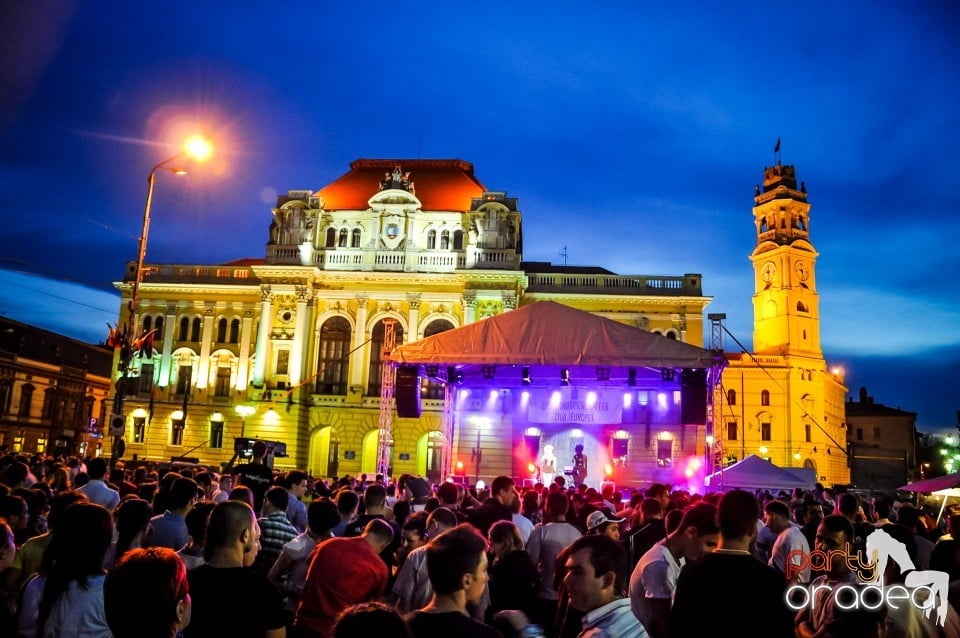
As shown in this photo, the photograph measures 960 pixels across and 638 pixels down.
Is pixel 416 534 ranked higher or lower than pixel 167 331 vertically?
lower

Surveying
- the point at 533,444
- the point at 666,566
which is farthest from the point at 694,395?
the point at 666,566

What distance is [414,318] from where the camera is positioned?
4009 cm

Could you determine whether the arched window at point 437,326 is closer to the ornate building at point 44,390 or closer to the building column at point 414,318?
the building column at point 414,318

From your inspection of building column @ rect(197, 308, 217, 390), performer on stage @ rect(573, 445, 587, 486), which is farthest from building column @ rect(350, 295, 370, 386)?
performer on stage @ rect(573, 445, 587, 486)

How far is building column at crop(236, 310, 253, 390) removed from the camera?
1639 inches

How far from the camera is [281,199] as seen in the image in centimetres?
4312

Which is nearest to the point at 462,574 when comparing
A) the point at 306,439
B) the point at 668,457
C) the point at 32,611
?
the point at 32,611

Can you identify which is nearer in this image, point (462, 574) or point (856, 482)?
point (462, 574)

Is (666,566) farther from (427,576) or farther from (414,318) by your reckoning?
(414,318)

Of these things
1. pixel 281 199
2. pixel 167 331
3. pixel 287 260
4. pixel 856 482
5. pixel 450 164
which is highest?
pixel 450 164

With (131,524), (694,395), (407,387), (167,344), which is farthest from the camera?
(167,344)

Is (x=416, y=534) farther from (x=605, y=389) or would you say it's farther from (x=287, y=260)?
(x=287, y=260)

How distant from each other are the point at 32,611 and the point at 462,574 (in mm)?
2460

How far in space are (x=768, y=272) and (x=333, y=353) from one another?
3609cm
